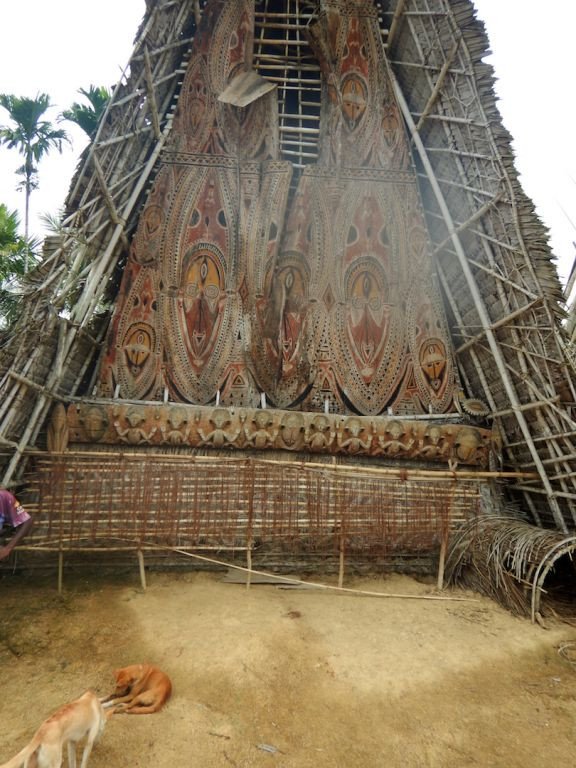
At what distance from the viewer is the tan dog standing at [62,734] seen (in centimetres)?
191


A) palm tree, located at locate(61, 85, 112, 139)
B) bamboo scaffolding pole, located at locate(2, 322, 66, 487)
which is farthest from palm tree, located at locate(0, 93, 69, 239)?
bamboo scaffolding pole, located at locate(2, 322, 66, 487)

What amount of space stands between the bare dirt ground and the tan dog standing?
1.02 ft

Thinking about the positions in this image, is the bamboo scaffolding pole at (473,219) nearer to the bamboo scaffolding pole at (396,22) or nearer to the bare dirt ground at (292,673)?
the bamboo scaffolding pole at (396,22)

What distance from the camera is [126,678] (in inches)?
115

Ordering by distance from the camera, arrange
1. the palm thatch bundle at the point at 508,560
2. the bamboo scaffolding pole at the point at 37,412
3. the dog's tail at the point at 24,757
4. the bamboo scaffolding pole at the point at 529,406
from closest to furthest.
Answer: the dog's tail at the point at 24,757 < the palm thatch bundle at the point at 508,560 < the bamboo scaffolding pole at the point at 37,412 < the bamboo scaffolding pole at the point at 529,406

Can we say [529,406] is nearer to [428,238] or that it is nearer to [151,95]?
[428,238]

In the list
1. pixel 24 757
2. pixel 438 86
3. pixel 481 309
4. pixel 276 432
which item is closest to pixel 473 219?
pixel 481 309

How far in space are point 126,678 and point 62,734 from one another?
96 cm

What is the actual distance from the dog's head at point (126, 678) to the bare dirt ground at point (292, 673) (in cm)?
19

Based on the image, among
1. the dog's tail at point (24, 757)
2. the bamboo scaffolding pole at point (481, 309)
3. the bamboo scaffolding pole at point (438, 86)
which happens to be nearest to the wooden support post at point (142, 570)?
the dog's tail at point (24, 757)

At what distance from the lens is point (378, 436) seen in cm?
562

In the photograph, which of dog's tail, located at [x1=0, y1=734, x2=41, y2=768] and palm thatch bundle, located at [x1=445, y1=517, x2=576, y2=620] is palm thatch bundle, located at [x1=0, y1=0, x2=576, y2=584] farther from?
dog's tail, located at [x1=0, y1=734, x2=41, y2=768]

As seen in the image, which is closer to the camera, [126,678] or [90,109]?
[126,678]

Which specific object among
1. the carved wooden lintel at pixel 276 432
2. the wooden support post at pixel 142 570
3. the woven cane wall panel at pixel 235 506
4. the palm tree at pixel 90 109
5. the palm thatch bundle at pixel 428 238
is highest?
the palm tree at pixel 90 109
